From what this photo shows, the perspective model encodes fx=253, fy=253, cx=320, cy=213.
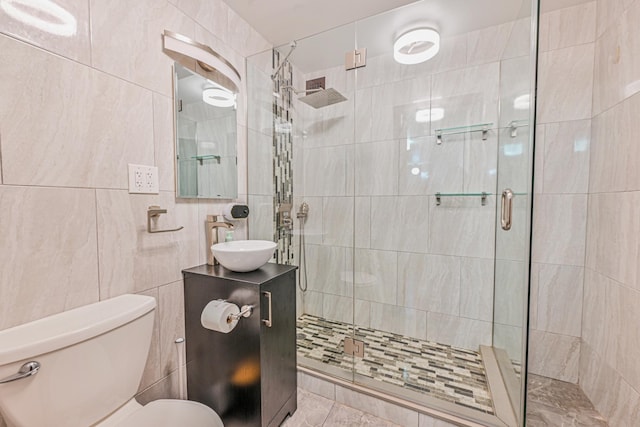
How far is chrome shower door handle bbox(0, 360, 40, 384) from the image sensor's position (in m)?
0.65

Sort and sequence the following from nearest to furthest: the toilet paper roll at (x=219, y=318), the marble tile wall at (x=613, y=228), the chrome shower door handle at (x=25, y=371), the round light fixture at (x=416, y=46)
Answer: the chrome shower door handle at (x=25, y=371)
the toilet paper roll at (x=219, y=318)
the marble tile wall at (x=613, y=228)
the round light fixture at (x=416, y=46)

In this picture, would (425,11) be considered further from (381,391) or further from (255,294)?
(381,391)

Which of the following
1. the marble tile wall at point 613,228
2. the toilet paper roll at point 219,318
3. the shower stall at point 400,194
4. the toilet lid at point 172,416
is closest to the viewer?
the toilet lid at point 172,416

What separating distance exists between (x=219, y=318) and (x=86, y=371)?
1.38 feet

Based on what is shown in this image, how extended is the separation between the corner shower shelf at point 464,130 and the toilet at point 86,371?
2042 millimetres

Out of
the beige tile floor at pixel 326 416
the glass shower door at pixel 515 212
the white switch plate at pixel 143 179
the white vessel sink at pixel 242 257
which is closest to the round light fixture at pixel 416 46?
the glass shower door at pixel 515 212

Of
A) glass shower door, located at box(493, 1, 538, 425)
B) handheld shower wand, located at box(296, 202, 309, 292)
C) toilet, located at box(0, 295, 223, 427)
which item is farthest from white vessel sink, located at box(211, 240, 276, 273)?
glass shower door, located at box(493, 1, 538, 425)

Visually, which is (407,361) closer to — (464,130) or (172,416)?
(172,416)

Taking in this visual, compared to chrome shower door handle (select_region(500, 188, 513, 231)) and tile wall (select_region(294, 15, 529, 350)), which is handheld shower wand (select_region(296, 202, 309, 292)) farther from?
chrome shower door handle (select_region(500, 188, 513, 231))

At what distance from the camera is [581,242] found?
63.0 inches

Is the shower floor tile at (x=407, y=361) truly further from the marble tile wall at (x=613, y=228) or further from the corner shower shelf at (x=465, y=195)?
the corner shower shelf at (x=465, y=195)

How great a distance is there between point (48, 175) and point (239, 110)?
112 cm

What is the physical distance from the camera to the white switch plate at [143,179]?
1132 mm

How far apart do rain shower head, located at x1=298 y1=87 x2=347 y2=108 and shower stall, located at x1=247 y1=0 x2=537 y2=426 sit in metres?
0.01
